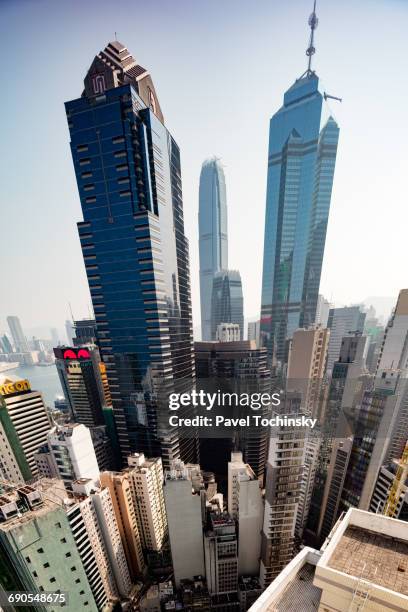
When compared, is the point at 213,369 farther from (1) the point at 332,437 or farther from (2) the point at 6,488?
(2) the point at 6,488

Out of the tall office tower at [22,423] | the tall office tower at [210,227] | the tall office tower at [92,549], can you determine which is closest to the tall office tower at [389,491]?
the tall office tower at [92,549]

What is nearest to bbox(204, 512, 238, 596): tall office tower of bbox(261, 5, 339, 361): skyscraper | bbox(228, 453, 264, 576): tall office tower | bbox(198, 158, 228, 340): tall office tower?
bbox(228, 453, 264, 576): tall office tower

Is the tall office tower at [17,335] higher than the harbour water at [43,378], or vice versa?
the tall office tower at [17,335]

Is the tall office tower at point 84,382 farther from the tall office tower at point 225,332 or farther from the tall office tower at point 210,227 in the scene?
the tall office tower at point 210,227

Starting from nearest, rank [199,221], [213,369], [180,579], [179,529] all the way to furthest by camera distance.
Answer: [179,529]
[180,579]
[213,369]
[199,221]

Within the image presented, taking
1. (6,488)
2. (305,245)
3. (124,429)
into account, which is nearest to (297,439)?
(6,488)
